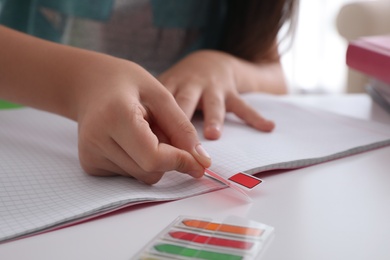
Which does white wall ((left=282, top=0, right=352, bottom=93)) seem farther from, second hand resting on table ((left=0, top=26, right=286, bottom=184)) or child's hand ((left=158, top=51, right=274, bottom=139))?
second hand resting on table ((left=0, top=26, right=286, bottom=184))

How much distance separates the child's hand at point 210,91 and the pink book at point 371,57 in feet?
0.51

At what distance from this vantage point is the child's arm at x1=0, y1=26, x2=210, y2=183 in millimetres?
367

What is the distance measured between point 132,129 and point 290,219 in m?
0.13

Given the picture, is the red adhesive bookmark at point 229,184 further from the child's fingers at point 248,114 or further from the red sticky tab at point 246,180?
the child's fingers at point 248,114

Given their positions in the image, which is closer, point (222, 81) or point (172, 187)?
point (172, 187)

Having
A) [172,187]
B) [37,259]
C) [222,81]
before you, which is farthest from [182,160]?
[222,81]

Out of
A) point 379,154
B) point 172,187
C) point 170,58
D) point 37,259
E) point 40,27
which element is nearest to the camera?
point 37,259

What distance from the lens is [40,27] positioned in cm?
83

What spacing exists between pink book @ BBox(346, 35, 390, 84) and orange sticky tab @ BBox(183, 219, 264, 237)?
0.38m

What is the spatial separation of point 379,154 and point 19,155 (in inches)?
13.0

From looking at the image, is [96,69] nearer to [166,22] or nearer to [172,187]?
[172,187]

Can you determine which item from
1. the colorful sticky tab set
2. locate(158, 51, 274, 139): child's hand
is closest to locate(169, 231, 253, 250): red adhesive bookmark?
the colorful sticky tab set

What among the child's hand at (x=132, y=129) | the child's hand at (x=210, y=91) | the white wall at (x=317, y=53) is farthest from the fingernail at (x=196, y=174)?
the white wall at (x=317, y=53)

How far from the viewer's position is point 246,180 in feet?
1.23
